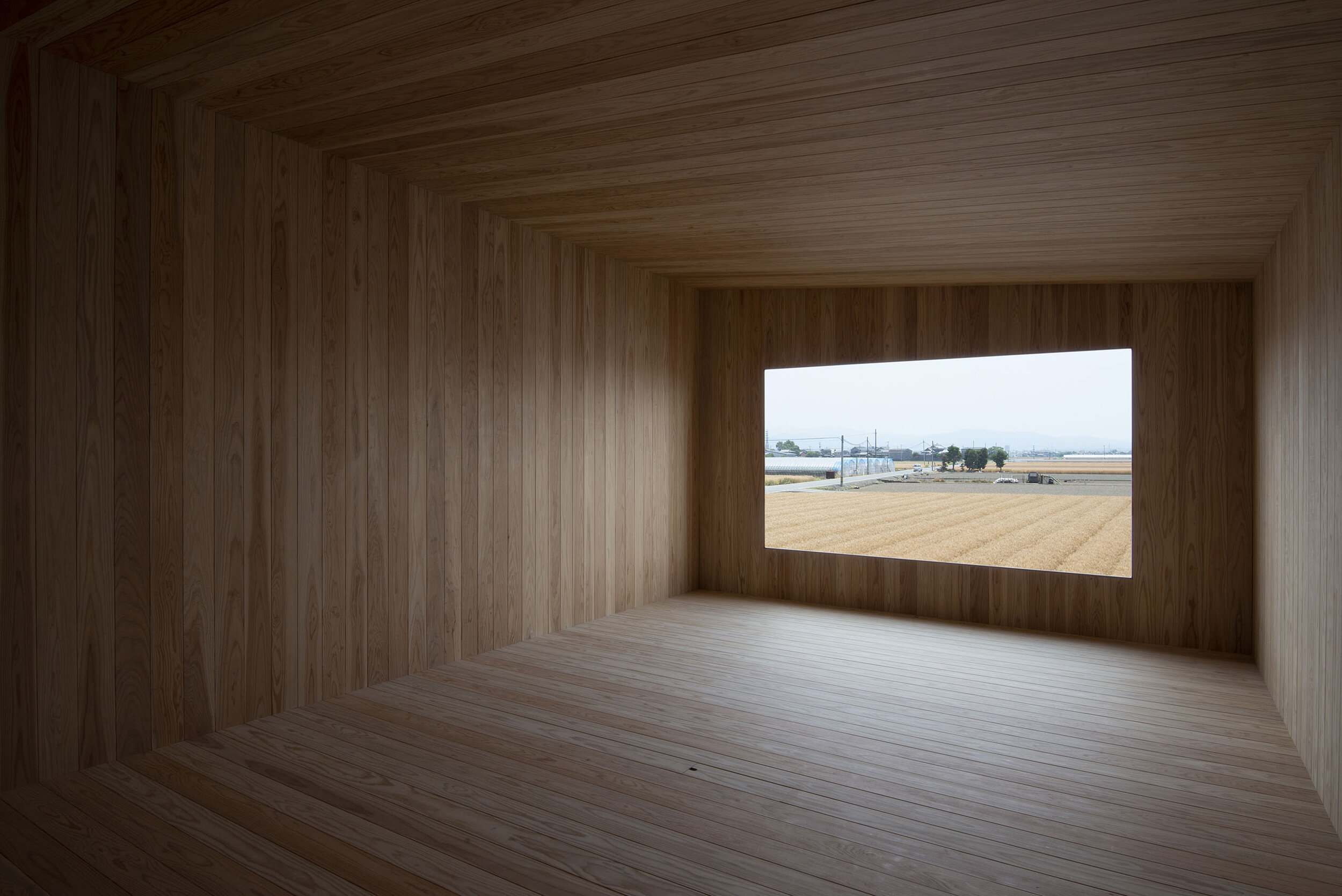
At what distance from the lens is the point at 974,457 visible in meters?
6.07

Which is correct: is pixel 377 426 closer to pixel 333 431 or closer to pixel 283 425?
pixel 333 431

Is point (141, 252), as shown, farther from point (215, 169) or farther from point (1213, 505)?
point (1213, 505)

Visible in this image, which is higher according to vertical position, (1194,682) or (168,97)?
(168,97)


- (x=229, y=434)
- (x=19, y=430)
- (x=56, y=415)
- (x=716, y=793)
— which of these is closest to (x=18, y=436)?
(x=19, y=430)

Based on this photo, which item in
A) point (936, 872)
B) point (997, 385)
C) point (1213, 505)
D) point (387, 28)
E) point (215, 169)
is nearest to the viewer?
point (936, 872)

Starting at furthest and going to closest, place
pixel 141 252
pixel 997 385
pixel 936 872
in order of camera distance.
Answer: pixel 997 385, pixel 141 252, pixel 936 872

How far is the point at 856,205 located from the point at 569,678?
2.83m

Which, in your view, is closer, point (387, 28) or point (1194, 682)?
point (387, 28)

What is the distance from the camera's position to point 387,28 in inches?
94.2

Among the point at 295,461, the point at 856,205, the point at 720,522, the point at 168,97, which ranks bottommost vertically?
the point at 720,522

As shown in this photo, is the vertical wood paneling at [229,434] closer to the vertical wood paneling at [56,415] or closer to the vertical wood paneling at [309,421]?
the vertical wood paneling at [309,421]

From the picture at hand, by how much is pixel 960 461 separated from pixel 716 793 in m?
4.24

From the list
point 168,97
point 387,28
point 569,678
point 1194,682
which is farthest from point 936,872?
point 168,97

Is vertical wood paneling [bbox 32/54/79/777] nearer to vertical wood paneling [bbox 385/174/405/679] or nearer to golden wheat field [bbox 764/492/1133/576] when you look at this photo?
vertical wood paneling [bbox 385/174/405/679]
